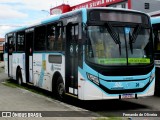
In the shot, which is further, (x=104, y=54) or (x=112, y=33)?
Answer: (x=112, y=33)

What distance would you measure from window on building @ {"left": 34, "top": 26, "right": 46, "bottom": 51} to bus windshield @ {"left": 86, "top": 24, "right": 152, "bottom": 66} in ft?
13.8

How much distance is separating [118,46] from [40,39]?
16.5ft

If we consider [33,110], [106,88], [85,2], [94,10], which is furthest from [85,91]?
[85,2]

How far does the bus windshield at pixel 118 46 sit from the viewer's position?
36.7ft

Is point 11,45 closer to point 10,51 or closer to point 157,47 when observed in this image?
point 10,51

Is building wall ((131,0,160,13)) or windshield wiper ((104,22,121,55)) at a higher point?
building wall ((131,0,160,13))

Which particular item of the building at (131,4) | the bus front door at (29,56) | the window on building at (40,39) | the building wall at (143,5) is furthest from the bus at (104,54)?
the building wall at (143,5)

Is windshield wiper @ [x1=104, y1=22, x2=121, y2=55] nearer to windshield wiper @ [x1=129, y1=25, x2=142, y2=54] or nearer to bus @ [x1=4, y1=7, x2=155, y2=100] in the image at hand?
bus @ [x1=4, y1=7, x2=155, y2=100]

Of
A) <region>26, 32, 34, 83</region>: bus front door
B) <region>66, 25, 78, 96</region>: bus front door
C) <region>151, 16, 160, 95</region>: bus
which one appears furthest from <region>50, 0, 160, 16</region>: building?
<region>66, 25, 78, 96</region>: bus front door

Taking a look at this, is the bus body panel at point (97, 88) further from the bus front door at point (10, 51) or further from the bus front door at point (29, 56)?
the bus front door at point (10, 51)

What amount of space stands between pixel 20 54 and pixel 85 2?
44933mm

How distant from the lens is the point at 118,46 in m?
11.4

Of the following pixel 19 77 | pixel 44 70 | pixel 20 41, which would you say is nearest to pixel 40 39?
pixel 44 70

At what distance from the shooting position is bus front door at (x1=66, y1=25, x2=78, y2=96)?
39.2 ft
